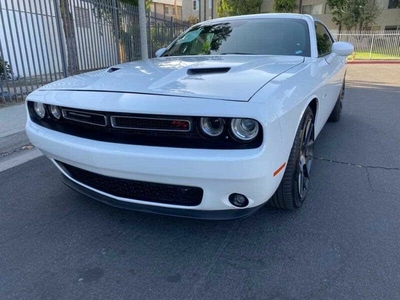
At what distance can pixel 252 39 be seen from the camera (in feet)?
11.0

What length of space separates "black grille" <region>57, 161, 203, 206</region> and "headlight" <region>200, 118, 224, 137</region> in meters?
0.33

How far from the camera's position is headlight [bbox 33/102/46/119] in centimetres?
238

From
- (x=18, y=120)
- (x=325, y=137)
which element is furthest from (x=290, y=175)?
(x=18, y=120)

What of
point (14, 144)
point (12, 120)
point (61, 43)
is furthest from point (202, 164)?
point (61, 43)

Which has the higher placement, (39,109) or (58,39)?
(58,39)

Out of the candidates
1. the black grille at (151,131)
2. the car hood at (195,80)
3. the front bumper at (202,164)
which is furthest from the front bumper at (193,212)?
the car hood at (195,80)

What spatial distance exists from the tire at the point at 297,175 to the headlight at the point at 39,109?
1813 mm

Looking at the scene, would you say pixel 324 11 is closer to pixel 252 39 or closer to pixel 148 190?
pixel 252 39

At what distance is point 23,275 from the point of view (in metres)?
1.89

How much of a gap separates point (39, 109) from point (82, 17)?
21.6 feet

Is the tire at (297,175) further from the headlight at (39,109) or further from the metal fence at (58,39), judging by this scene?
the metal fence at (58,39)

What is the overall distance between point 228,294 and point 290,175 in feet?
2.89

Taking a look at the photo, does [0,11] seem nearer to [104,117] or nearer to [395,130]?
[104,117]

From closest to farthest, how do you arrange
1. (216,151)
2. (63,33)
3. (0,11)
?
(216,151) < (0,11) < (63,33)
